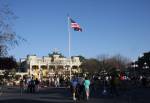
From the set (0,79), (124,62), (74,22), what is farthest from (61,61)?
(0,79)

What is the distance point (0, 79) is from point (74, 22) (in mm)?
41574

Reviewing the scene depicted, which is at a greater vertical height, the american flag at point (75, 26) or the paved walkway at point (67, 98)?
the american flag at point (75, 26)

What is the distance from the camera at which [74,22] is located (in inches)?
2072

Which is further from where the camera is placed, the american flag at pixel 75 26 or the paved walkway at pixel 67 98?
the american flag at pixel 75 26

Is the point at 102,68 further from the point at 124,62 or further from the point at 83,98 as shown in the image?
the point at 83,98

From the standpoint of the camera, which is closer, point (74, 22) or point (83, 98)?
point (83, 98)

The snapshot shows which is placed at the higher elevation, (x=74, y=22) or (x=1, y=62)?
(x=74, y=22)

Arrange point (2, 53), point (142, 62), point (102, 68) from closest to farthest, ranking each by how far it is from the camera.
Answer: point (2, 53), point (142, 62), point (102, 68)

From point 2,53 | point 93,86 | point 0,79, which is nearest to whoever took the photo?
point 2,53

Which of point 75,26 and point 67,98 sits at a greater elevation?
point 75,26

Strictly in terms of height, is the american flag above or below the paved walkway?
above

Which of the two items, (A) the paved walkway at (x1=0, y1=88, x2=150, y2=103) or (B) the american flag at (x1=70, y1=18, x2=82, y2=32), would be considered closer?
(A) the paved walkway at (x1=0, y1=88, x2=150, y2=103)

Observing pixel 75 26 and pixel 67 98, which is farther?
pixel 75 26

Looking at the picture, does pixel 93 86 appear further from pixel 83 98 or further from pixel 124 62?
pixel 124 62
